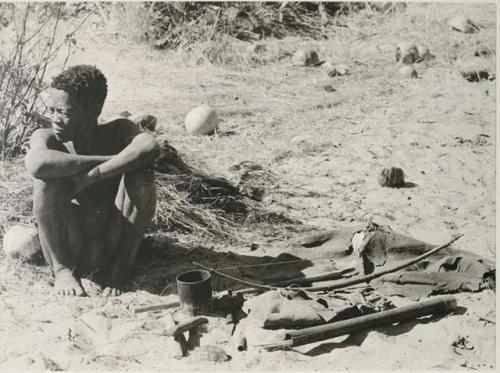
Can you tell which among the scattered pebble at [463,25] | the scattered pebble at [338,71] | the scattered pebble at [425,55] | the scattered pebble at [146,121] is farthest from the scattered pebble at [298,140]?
the scattered pebble at [463,25]

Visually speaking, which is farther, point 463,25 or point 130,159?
point 463,25

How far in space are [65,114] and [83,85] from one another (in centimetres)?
17

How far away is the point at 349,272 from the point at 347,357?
0.76m

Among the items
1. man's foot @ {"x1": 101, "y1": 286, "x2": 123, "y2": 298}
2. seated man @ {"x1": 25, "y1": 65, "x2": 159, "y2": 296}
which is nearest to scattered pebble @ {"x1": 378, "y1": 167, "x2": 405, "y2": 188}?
seated man @ {"x1": 25, "y1": 65, "x2": 159, "y2": 296}

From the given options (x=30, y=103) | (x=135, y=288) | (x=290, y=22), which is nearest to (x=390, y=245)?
(x=135, y=288)

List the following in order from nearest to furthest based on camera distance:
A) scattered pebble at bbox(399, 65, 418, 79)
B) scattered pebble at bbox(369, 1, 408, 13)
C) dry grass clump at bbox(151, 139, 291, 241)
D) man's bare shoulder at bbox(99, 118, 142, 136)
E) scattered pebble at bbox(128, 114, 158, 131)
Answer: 1. man's bare shoulder at bbox(99, 118, 142, 136)
2. dry grass clump at bbox(151, 139, 291, 241)
3. scattered pebble at bbox(128, 114, 158, 131)
4. scattered pebble at bbox(399, 65, 418, 79)
5. scattered pebble at bbox(369, 1, 408, 13)

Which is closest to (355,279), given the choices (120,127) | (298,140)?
(120,127)

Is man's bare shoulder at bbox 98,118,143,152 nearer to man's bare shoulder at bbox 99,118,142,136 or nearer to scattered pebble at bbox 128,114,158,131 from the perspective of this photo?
man's bare shoulder at bbox 99,118,142,136

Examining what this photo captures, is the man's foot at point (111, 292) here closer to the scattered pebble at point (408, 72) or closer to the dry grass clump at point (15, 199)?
the dry grass clump at point (15, 199)

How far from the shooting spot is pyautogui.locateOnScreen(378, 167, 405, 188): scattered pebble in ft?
15.9

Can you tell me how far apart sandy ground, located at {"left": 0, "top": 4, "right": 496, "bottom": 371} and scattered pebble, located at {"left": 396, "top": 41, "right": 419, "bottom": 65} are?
A: 0.18m

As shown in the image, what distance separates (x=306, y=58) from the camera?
7672 millimetres

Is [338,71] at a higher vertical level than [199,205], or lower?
higher

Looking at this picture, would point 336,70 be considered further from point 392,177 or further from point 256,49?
point 392,177
